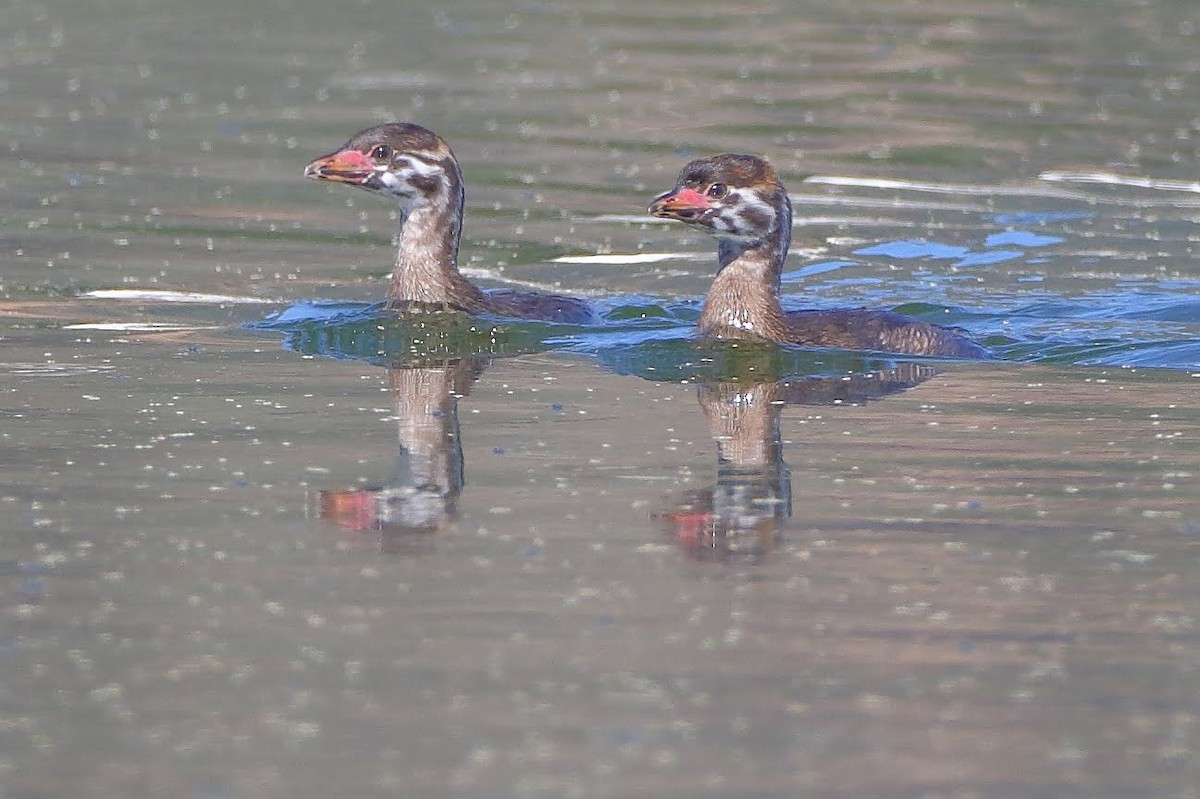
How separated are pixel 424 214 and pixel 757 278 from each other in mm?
2072

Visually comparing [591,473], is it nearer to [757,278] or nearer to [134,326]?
[757,278]

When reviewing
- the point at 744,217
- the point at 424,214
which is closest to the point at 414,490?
the point at 744,217

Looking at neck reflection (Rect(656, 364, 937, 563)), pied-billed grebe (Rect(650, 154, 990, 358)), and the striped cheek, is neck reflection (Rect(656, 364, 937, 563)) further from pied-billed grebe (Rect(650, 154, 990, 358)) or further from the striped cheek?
the striped cheek

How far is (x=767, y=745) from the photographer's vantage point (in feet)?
20.1

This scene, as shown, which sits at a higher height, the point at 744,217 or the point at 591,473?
the point at 744,217

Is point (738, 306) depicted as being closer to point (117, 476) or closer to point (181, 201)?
point (117, 476)

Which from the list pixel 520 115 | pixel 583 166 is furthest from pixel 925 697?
pixel 520 115

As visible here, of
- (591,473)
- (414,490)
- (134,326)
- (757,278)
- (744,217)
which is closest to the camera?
(414,490)

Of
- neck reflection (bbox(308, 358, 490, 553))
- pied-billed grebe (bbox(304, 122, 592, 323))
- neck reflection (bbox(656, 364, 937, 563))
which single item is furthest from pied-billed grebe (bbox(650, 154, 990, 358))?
neck reflection (bbox(308, 358, 490, 553))

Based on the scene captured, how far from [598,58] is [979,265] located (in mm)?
9136

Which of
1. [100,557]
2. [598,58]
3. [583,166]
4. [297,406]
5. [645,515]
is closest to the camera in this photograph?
[100,557]

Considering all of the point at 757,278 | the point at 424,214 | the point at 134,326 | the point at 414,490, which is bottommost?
the point at 414,490

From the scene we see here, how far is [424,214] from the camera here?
13.3 metres

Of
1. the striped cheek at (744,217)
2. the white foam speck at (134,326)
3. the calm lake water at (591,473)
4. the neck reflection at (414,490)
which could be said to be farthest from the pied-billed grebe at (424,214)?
the neck reflection at (414,490)
